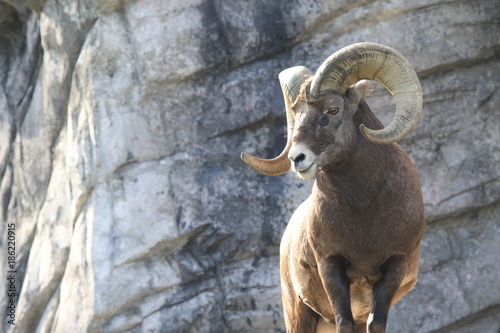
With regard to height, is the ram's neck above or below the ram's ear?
below

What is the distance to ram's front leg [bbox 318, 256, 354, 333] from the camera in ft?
21.4

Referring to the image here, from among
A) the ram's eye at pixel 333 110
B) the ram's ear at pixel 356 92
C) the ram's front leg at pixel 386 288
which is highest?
the ram's ear at pixel 356 92

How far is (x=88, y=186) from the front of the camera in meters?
10.8

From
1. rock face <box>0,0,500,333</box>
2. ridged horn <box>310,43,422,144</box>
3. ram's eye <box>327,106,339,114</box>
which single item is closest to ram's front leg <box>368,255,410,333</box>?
ridged horn <box>310,43,422,144</box>

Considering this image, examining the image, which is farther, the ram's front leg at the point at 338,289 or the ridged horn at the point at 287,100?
the ridged horn at the point at 287,100

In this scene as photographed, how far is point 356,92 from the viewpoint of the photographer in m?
6.61

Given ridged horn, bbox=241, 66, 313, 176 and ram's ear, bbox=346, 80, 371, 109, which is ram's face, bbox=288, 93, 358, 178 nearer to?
ram's ear, bbox=346, 80, 371, 109

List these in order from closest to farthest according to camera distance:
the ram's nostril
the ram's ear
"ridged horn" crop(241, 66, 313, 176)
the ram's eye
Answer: the ram's nostril, the ram's eye, the ram's ear, "ridged horn" crop(241, 66, 313, 176)

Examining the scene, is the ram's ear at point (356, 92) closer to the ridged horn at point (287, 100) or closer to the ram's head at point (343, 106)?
the ram's head at point (343, 106)

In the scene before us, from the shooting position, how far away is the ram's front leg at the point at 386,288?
20.9ft

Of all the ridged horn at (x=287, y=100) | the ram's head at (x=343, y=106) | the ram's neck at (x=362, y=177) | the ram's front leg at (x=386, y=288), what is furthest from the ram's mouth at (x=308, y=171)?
the ram's front leg at (x=386, y=288)

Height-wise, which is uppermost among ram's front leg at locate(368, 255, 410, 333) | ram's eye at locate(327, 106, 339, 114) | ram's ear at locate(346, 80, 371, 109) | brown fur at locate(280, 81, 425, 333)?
ram's ear at locate(346, 80, 371, 109)

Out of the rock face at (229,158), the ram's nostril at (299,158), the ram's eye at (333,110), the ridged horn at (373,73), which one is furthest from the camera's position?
the rock face at (229,158)

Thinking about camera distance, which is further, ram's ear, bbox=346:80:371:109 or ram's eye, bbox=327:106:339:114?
ram's ear, bbox=346:80:371:109
